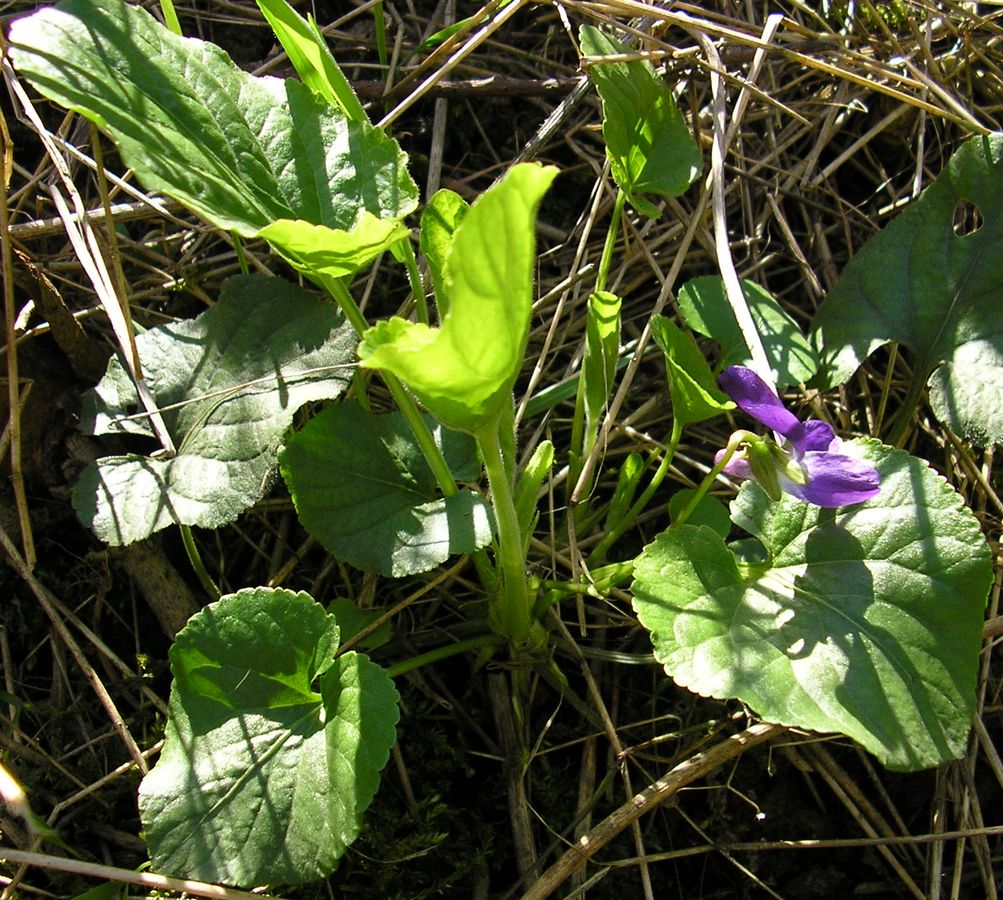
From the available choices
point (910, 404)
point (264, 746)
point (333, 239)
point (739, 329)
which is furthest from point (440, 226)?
point (910, 404)

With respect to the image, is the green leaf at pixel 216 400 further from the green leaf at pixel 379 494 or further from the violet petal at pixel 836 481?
the violet petal at pixel 836 481

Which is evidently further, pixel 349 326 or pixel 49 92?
pixel 349 326

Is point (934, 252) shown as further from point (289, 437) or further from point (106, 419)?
point (106, 419)

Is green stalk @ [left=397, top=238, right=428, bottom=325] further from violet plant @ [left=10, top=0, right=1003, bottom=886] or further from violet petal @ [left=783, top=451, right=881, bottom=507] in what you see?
violet petal @ [left=783, top=451, right=881, bottom=507]

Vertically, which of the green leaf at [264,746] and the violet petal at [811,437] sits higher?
the violet petal at [811,437]

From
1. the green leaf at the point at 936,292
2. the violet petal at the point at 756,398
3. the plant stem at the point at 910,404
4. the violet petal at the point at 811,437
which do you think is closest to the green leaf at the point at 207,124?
the violet petal at the point at 756,398

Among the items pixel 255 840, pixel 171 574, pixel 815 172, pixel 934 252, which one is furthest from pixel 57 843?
pixel 815 172
